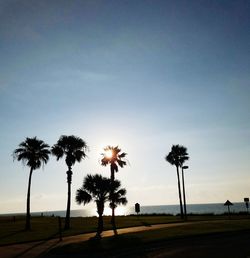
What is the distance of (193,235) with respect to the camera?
27.4 meters

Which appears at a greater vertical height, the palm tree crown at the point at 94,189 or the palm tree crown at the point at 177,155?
the palm tree crown at the point at 177,155

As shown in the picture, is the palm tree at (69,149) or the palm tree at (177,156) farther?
the palm tree at (177,156)

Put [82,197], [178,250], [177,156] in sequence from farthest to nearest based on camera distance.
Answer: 1. [177,156]
2. [82,197]
3. [178,250]

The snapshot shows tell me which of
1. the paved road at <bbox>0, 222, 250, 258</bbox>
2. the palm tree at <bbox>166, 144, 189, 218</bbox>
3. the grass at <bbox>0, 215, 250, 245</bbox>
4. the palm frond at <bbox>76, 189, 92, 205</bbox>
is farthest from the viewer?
the palm tree at <bbox>166, 144, 189, 218</bbox>

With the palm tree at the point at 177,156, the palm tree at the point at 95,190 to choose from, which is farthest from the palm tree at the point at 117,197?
the palm tree at the point at 177,156

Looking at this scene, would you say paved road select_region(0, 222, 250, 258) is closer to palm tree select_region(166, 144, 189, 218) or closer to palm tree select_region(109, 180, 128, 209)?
palm tree select_region(109, 180, 128, 209)

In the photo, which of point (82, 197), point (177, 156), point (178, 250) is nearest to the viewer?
point (178, 250)

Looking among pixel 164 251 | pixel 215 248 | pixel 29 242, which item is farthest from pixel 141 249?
pixel 29 242

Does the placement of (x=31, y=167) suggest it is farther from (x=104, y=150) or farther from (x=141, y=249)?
(x=141, y=249)

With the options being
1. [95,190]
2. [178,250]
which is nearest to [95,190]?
[95,190]

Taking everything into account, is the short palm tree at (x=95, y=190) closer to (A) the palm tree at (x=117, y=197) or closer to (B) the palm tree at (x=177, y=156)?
(A) the palm tree at (x=117, y=197)

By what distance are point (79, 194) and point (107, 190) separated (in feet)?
9.81

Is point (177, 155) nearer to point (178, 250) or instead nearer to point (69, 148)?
point (69, 148)

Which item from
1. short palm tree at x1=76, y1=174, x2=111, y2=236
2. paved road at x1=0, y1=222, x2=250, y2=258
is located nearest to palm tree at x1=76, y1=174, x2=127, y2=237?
short palm tree at x1=76, y1=174, x2=111, y2=236
